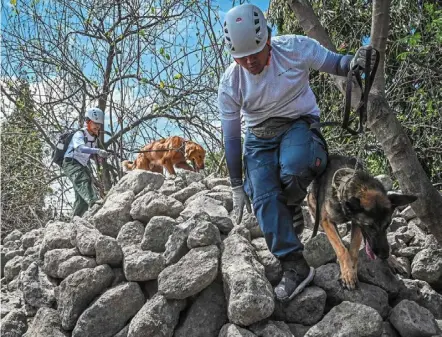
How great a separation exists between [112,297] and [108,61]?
6309 millimetres

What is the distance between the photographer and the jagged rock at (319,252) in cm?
388

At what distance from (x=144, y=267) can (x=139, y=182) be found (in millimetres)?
1994

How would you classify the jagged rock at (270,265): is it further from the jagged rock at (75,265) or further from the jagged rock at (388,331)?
the jagged rock at (75,265)

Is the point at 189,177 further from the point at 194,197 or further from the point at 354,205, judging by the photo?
the point at 354,205

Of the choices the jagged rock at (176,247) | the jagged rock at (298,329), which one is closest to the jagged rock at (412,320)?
the jagged rock at (298,329)

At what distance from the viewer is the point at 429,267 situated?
4.05 metres

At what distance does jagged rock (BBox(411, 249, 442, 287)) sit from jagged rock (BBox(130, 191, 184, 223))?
2317 mm

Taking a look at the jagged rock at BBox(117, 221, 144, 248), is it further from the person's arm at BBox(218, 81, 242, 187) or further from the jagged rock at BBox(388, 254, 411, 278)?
the jagged rock at BBox(388, 254, 411, 278)

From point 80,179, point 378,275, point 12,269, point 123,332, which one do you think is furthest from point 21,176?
point 378,275

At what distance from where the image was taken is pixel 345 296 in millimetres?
3525

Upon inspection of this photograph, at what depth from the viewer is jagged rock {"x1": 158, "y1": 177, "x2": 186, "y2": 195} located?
227 inches

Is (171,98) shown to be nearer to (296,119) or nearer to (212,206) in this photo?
(212,206)

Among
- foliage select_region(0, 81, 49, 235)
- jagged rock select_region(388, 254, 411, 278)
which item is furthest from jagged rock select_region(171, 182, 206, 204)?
foliage select_region(0, 81, 49, 235)

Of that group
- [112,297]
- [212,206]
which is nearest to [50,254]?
[112,297]
